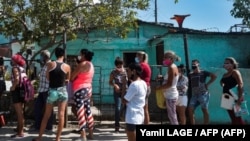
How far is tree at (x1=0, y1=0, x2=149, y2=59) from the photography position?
10.3 meters

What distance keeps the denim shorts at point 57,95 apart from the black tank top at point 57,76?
0.24ft

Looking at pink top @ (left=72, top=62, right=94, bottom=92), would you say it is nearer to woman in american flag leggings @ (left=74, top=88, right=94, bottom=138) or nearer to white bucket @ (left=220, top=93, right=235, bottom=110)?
woman in american flag leggings @ (left=74, top=88, right=94, bottom=138)

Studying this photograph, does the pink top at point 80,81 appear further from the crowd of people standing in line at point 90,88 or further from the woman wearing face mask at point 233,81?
the woman wearing face mask at point 233,81

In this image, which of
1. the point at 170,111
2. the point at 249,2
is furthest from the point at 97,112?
the point at 249,2

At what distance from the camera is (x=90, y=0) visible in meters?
10.9

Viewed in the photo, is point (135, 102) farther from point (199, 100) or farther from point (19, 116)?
point (199, 100)

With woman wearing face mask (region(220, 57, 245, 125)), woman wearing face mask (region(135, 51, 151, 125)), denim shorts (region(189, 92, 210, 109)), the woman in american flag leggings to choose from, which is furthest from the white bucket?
the woman in american flag leggings

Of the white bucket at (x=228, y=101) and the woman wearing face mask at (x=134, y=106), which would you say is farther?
the white bucket at (x=228, y=101)

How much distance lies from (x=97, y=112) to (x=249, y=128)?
597 centimetres

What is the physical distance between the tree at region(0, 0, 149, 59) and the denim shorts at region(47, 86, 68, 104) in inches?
124

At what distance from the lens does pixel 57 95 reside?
7.49 metres

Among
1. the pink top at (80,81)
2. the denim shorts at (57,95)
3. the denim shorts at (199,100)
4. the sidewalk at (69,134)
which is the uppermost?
the pink top at (80,81)

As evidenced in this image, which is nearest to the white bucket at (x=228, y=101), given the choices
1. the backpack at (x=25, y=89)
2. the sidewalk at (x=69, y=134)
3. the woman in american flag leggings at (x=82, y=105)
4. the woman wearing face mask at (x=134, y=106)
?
the sidewalk at (x=69, y=134)

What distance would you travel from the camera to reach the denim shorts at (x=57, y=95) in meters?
7.47
